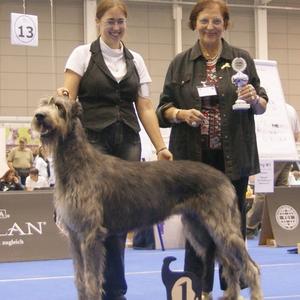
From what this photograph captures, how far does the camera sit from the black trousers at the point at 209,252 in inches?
142

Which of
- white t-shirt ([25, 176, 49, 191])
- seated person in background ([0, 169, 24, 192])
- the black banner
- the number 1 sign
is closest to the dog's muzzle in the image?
the black banner

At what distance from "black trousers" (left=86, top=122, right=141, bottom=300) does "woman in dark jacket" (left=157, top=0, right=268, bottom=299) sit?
0.26 meters

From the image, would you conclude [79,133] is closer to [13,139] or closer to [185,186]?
[185,186]

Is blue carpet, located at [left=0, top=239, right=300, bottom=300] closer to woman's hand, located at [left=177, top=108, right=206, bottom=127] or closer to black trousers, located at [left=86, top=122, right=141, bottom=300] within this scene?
black trousers, located at [left=86, top=122, right=141, bottom=300]

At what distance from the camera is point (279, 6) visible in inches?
694

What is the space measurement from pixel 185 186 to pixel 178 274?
49 cm

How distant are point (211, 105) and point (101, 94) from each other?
2.14ft

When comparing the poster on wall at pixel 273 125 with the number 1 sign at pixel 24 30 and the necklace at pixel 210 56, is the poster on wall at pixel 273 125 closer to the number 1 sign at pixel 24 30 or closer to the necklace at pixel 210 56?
the necklace at pixel 210 56

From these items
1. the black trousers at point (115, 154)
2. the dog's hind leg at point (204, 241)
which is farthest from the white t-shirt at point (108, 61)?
A: the dog's hind leg at point (204, 241)

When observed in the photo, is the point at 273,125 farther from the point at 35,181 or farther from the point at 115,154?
the point at 35,181

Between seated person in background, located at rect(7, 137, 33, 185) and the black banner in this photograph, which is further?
seated person in background, located at rect(7, 137, 33, 185)

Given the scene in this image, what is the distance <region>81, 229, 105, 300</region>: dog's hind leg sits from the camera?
3164 millimetres

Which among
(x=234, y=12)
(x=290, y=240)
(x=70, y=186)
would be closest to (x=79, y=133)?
(x=70, y=186)

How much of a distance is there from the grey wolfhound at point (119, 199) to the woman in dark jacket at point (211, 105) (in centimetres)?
20
